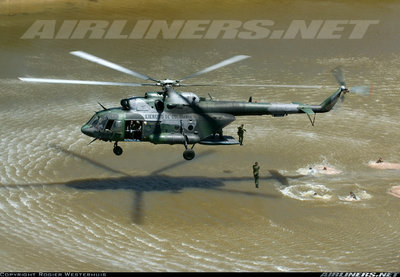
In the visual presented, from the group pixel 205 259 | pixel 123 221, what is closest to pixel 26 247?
pixel 123 221

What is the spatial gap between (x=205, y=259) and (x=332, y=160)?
1077cm

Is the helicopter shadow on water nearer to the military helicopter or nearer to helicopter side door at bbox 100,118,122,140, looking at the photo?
the military helicopter

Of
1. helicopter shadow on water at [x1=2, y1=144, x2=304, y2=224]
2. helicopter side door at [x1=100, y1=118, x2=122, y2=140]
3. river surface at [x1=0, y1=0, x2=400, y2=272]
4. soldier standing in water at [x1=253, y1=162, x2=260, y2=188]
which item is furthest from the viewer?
helicopter shadow on water at [x1=2, y1=144, x2=304, y2=224]

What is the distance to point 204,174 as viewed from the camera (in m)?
25.1

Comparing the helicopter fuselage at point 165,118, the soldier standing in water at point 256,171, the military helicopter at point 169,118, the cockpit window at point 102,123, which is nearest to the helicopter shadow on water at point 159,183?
the soldier standing in water at point 256,171

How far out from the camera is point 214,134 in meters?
22.5

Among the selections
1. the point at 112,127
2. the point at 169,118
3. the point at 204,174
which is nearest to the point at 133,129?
the point at 112,127

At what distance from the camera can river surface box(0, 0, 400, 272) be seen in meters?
18.7

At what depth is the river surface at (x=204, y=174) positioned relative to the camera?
18688 mm

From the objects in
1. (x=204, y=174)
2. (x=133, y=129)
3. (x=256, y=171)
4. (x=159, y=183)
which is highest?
(x=204, y=174)

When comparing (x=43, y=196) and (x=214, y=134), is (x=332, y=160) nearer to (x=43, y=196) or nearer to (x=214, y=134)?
(x=214, y=134)

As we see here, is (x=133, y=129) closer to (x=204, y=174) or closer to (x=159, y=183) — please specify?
(x=159, y=183)

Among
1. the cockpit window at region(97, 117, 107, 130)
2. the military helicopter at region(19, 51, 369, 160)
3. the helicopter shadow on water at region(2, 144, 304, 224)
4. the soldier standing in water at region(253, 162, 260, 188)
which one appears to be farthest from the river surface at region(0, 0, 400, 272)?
the cockpit window at region(97, 117, 107, 130)

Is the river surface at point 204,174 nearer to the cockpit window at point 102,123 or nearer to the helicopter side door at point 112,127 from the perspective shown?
the helicopter side door at point 112,127
